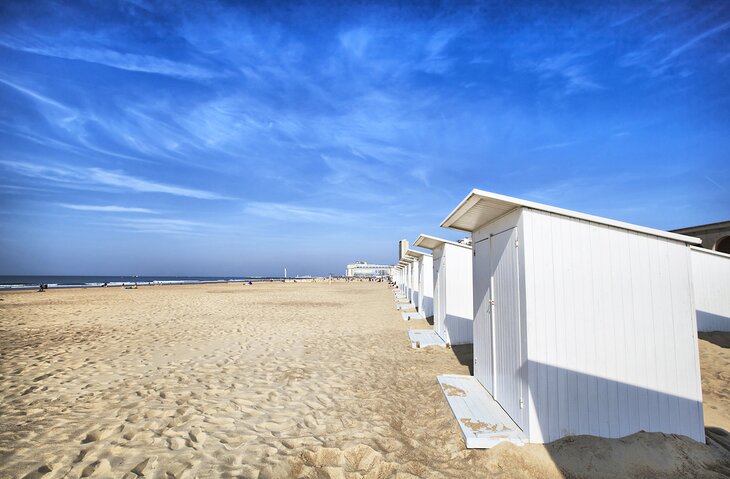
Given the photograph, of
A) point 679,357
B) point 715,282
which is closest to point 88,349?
point 679,357

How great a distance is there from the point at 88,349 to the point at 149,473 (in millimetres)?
6880

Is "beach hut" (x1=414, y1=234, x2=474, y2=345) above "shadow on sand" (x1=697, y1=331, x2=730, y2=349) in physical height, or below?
above

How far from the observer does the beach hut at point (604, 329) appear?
3760 millimetres

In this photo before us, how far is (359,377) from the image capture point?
21.7 ft

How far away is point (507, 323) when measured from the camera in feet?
14.8

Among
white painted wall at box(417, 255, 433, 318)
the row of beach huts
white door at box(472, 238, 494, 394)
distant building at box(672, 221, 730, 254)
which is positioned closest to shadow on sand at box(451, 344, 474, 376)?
white door at box(472, 238, 494, 394)

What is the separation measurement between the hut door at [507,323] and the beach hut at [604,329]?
17cm

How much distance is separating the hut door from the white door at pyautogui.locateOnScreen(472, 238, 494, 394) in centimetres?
26

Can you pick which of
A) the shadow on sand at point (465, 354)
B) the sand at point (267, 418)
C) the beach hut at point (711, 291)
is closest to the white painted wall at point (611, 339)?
the sand at point (267, 418)

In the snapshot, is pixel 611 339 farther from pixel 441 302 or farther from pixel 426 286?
pixel 426 286

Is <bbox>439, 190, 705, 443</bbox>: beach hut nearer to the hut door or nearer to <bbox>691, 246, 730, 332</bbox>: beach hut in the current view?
the hut door

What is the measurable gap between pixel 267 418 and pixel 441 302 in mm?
6248

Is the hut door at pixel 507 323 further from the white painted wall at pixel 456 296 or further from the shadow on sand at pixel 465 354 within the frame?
the white painted wall at pixel 456 296

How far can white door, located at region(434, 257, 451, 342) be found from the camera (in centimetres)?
951
